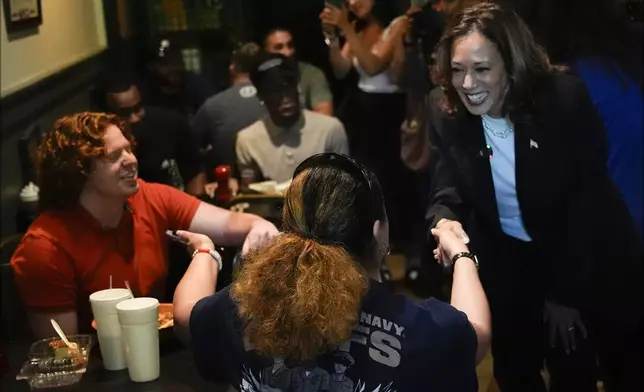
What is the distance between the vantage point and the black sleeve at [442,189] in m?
1.68

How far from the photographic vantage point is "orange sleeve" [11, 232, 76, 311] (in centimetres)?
159

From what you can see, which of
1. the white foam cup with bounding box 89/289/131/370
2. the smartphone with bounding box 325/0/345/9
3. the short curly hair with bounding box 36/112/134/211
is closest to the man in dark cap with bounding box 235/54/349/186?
the smartphone with bounding box 325/0/345/9

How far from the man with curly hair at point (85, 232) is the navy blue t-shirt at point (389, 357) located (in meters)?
0.47

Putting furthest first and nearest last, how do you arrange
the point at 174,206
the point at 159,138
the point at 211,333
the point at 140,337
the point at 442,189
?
the point at 159,138 → the point at 174,206 → the point at 442,189 → the point at 140,337 → the point at 211,333

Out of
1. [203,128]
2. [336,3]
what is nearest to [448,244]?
[336,3]

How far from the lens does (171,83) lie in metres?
2.42

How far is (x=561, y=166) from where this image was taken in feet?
5.19

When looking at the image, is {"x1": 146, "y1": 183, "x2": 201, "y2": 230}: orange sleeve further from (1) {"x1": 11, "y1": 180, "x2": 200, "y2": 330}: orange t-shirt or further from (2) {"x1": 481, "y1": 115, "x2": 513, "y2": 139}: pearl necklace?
(2) {"x1": 481, "y1": 115, "x2": 513, "y2": 139}: pearl necklace

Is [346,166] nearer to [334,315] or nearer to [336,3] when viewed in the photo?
[334,315]

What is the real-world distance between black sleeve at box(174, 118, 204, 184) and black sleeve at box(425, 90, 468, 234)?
74 cm

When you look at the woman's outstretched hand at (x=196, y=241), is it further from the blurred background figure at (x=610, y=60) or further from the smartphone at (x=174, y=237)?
the blurred background figure at (x=610, y=60)

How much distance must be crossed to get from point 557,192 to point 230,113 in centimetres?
118

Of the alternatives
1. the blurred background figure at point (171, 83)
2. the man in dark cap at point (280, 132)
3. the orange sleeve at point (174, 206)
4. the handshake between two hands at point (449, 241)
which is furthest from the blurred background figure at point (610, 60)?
the blurred background figure at point (171, 83)

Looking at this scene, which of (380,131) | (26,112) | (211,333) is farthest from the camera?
(380,131)
